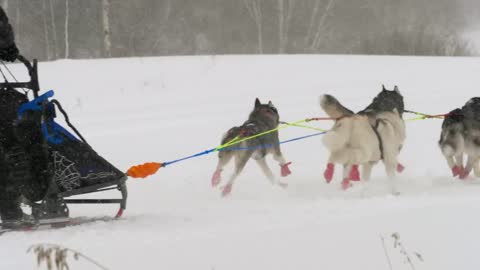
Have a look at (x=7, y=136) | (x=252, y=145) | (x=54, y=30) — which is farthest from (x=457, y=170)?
(x=54, y=30)

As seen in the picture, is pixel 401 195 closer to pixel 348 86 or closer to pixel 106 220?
pixel 106 220

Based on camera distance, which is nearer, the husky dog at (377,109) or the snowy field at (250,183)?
the snowy field at (250,183)

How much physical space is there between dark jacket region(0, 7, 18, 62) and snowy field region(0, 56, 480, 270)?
1.18 meters

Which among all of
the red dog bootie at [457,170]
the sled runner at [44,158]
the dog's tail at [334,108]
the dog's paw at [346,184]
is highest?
the dog's tail at [334,108]

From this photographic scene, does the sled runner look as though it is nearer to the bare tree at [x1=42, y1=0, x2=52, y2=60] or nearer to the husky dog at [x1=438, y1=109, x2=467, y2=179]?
the husky dog at [x1=438, y1=109, x2=467, y2=179]

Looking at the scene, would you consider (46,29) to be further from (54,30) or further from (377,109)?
(377,109)

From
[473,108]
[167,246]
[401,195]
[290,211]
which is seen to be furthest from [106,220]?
[473,108]

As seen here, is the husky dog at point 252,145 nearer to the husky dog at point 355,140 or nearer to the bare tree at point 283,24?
the husky dog at point 355,140

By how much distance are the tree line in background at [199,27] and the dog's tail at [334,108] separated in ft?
54.9

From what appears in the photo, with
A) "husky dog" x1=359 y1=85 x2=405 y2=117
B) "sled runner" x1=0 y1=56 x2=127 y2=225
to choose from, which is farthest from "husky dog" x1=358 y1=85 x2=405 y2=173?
"sled runner" x1=0 y1=56 x2=127 y2=225

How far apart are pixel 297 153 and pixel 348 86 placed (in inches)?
184

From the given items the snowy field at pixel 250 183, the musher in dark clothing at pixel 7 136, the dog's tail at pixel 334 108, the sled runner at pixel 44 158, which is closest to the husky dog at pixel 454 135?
the snowy field at pixel 250 183

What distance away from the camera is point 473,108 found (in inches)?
215

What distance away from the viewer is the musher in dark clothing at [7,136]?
3.47 m
